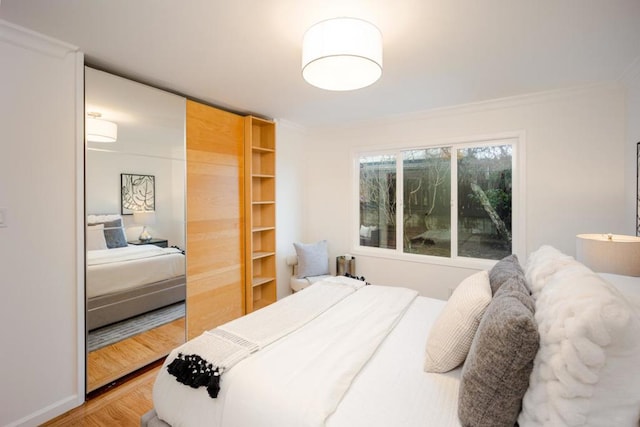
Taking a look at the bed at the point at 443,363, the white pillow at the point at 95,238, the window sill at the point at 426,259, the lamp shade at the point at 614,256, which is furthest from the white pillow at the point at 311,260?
the lamp shade at the point at 614,256

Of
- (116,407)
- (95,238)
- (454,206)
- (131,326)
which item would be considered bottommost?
(116,407)

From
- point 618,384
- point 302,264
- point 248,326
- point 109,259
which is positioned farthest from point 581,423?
point 302,264

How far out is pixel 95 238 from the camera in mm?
2199

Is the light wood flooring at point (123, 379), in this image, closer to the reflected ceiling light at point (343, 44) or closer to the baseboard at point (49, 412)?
the baseboard at point (49, 412)

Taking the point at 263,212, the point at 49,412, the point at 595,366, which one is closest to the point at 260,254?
the point at 263,212

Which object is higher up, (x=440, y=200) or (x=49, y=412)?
(x=440, y=200)

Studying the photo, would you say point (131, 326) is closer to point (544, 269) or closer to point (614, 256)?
point (544, 269)

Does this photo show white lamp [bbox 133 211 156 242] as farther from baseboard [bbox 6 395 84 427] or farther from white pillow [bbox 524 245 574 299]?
white pillow [bbox 524 245 574 299]

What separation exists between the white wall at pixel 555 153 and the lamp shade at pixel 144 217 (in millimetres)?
2632

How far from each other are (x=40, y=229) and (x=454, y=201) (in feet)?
11.7

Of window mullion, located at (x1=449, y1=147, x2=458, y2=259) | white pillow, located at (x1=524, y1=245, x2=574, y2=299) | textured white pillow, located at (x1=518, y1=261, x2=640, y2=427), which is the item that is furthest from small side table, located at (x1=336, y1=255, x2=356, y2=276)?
textured white pillow, located at (x1=518, y1=261, x2=640, y2=427)

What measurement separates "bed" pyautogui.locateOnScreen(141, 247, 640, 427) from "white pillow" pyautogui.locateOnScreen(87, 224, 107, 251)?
1164 mm

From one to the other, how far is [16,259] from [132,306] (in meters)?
0.86

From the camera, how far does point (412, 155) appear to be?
A: 3.65 meters
